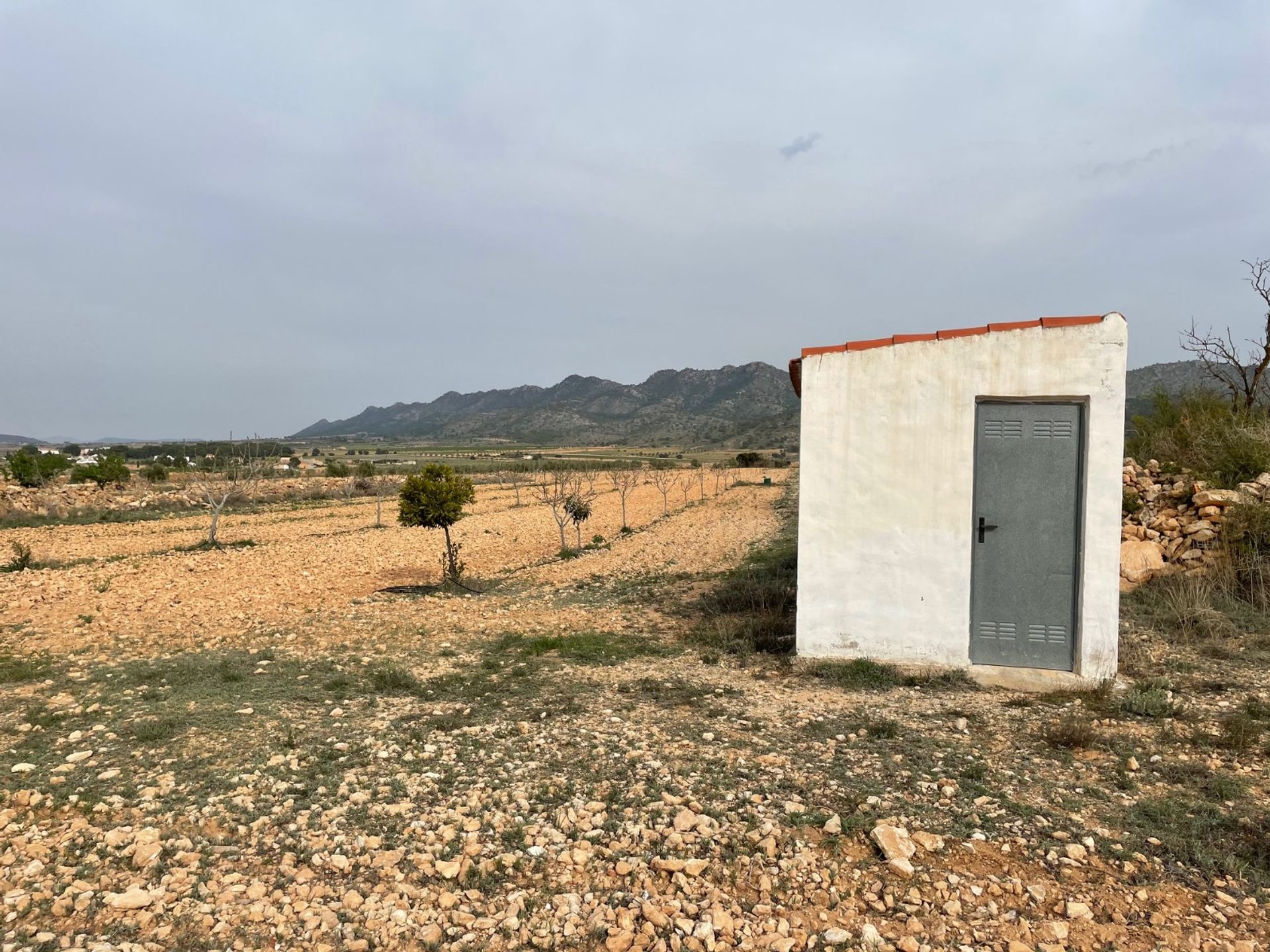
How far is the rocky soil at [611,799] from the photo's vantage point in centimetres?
296

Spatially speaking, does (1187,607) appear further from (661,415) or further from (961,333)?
(661,415)

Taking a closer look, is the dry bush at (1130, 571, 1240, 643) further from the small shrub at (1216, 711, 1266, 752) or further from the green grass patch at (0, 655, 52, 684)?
the green grass patch at (0, 655, 52, 684)

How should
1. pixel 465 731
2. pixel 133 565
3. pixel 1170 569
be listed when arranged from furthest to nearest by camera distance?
pixel 133 565, pixel 1170 569, pixel 465 731

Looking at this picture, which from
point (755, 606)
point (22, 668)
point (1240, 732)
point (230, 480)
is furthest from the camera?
point (230, 480)

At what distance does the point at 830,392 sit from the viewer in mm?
6344

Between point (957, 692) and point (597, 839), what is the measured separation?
376 cm

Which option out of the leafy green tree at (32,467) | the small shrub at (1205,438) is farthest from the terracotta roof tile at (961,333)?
the leafy green tree at (32,467)

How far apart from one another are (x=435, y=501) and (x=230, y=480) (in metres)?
22.9

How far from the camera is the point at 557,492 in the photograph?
A: 2014 cm

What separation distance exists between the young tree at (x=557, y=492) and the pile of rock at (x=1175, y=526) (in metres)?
10.8

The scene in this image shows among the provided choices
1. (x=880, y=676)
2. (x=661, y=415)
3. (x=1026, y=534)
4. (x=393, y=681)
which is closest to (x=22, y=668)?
A: (x=393, y=681)

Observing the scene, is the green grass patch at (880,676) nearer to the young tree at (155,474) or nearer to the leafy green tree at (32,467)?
the leafy green tree at (32,467)

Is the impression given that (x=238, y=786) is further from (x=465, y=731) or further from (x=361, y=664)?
(x=361, y=664)

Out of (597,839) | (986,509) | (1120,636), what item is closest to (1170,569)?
Result: (1120,636)
